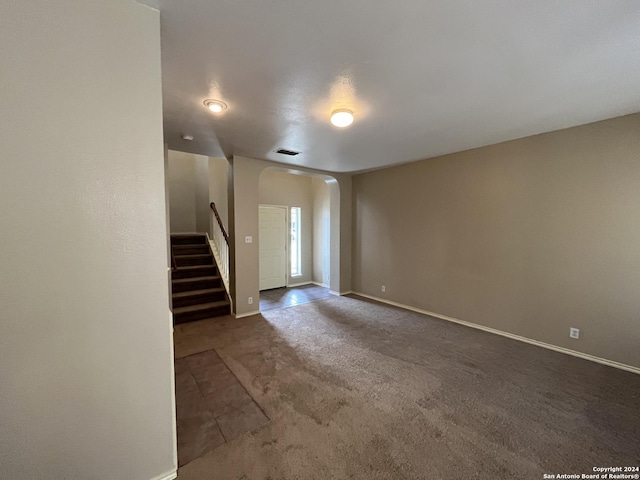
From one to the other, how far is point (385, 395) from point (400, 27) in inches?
107

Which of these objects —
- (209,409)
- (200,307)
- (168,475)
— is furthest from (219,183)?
(168,475)

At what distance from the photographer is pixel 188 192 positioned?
6.75m

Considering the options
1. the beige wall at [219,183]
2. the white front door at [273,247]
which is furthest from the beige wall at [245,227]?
the beige wall at [219,183]

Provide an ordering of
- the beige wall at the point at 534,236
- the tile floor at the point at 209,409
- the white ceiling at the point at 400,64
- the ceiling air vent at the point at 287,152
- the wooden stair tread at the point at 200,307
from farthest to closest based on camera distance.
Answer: the wooden stair tread at the point at 200,307 → the ceiling air vent at the point at 287,152 → the beige wall at the point at 534,236 → the tile floor at the point at 209,409 → the white ceiling at the point at 400,64

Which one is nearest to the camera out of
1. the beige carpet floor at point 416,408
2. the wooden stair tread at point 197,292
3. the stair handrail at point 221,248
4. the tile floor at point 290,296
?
the beige carpet floor at point 416,408

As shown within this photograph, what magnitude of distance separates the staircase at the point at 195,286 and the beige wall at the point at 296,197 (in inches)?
75.1

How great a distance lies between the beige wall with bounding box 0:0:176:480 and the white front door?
15.6 ft

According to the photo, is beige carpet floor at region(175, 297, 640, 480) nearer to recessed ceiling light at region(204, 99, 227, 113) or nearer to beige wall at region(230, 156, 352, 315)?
beige wall at region(230, 156, 352, 315)

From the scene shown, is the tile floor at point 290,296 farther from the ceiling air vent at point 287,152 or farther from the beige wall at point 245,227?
the ceiling air vent at point 287,152

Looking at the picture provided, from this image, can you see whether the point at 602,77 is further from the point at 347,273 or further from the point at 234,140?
the point at 347,273

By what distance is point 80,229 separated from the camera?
3.82ft

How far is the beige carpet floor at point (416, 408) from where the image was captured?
156 cm

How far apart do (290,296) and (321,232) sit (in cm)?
196

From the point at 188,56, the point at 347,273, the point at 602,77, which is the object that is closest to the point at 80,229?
the point at 188,56
